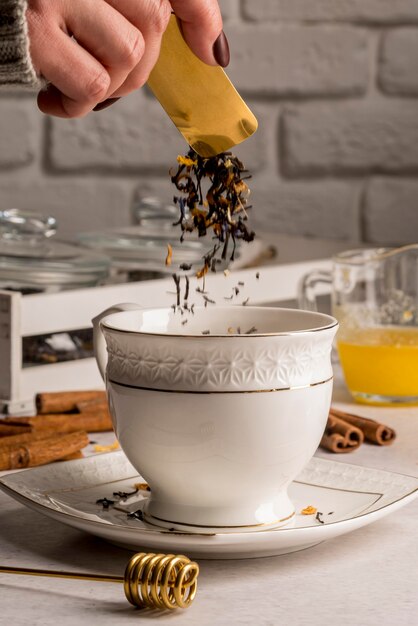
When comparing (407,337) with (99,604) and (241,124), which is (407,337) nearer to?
(241,124)

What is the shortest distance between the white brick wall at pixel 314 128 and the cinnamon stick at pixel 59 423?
0.95 metres

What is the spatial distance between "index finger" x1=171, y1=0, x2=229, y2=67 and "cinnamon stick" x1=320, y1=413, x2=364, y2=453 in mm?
317

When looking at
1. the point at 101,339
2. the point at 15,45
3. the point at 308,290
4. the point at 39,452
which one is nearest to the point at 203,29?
the point at 15,45

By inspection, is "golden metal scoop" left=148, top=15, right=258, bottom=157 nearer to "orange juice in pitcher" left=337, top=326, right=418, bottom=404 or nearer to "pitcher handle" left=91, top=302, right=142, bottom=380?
"pitcher handle" left=91, top=302, right=142, bottom=380

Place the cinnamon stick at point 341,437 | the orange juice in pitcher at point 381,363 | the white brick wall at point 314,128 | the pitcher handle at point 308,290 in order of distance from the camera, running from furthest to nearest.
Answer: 1. the white brick wall at point 314,128
2. the pitcher handle at point 308,290
3. the orange juice in pitcher at point 381,363
4. the cinnamon stick at point 341,437

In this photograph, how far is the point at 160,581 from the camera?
1.77 ft

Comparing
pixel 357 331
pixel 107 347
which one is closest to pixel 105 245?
pixel 357 331

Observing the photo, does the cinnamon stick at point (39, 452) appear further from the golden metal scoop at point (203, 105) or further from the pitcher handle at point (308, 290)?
the pitcher handle at point (308, 290)

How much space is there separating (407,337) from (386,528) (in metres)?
0.41

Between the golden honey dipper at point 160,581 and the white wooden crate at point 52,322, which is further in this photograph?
the white wooden crate at point 52,322

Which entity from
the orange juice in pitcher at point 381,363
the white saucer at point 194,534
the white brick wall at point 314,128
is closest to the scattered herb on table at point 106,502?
the white saucer at point 194,534

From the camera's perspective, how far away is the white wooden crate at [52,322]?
3.24 feet

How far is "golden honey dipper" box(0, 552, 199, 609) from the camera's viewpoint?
54cm

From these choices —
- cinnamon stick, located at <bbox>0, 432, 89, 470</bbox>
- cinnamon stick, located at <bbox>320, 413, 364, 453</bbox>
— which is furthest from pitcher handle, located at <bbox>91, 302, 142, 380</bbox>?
cinnamon stick, located at <bbox>320, 413, 364, 453</bbox>
